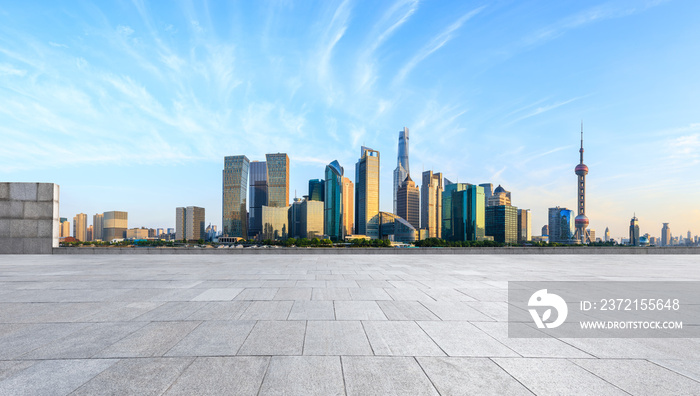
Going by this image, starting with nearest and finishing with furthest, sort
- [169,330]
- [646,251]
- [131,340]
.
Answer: [131,340]
[169,330]
[646,251]

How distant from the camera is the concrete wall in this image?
2959cm

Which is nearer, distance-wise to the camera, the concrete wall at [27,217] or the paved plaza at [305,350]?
the paved plaza at [305,350]

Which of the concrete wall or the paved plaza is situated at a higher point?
the concrete wall

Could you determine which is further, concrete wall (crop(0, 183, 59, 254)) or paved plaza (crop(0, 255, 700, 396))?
concrete wall (crop(0, 183, 59, 254))

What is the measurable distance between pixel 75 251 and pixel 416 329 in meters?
34.8

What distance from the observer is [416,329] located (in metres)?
7.89

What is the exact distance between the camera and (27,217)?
98.5ft

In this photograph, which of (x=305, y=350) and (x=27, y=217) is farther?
(x=27, y=217)

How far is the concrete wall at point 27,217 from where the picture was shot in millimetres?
29594

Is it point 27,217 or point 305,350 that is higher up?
point 27,217

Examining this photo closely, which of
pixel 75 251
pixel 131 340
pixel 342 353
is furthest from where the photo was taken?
pixel 75 251

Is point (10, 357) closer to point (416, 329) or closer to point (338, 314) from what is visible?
point (338, 314)

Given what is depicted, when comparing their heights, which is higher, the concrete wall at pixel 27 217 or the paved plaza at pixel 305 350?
the concrete wall at pixel 27 217

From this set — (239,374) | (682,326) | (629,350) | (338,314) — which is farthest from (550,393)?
(682,326)
